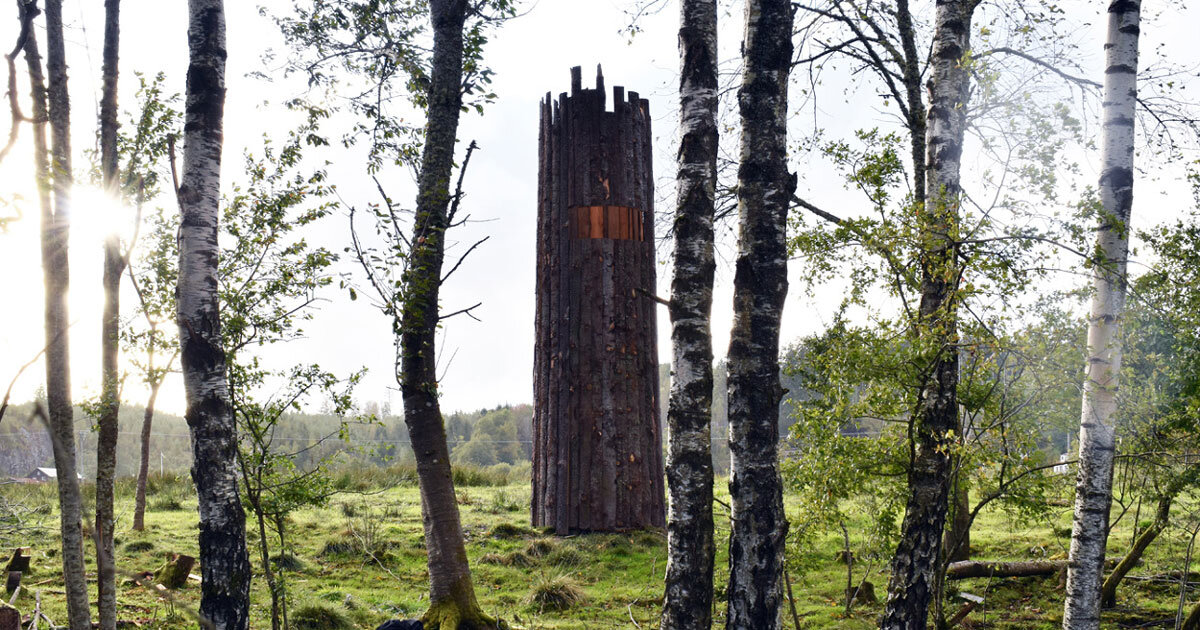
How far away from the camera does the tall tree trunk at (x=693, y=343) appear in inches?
235

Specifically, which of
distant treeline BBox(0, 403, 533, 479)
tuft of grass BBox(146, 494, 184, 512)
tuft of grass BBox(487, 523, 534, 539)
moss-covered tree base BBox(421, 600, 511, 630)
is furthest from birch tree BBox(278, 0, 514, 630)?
distant treeline BBox(0, 403, 533, 479)

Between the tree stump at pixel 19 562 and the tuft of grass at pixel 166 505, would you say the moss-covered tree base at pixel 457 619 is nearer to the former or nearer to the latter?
the tree stump at pixel 19 562

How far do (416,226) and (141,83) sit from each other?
19.2 feet

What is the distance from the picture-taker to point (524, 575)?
34.3 feet

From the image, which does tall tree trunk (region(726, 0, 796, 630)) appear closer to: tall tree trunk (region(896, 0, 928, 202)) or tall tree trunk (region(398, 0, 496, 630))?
tall tree trunk (region(398, 0, 496, 630))

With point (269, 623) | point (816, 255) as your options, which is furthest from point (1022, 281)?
point (269, 623)

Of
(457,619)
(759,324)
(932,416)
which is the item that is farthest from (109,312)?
(932,416)

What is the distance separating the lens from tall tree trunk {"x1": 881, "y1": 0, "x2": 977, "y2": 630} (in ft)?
21.4

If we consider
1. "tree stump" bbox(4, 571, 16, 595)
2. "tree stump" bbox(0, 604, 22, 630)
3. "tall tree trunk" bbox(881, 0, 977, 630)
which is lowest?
"tree stump" bbox(4, 571, 16, 595)

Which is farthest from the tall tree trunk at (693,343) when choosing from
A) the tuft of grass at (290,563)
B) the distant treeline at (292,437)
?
the distant treeline at (292,437)

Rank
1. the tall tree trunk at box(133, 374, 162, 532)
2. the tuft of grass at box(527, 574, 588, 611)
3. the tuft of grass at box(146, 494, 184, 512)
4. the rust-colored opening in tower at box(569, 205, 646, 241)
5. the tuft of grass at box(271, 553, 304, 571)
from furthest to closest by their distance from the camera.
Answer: the tuft of grass at box(146, 494, 184, 512) → the tall tree trunk at box(133, 374, 162, 532) → the rust-colored opening in tower at box(569, 205, 646, 241) → the tuft of grass at box(271, 553, 304, 571) → the tuft of grass at box(527, 574, 588, 611)

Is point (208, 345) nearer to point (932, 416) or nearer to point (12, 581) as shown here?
point (12, 581)

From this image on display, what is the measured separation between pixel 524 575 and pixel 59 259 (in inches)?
241

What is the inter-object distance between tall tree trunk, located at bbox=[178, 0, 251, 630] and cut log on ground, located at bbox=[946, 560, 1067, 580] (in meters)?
7.75
